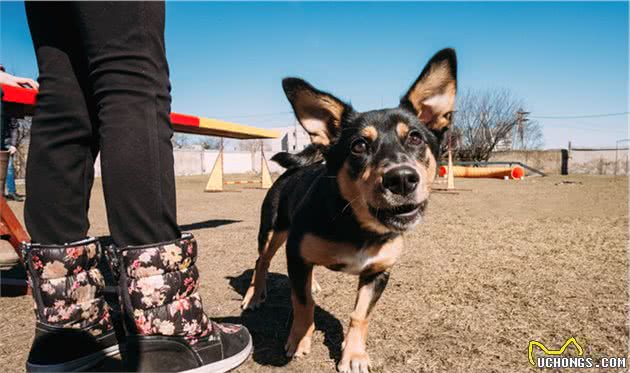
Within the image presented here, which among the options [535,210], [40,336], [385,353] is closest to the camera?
[40,336]

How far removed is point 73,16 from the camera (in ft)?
4.08

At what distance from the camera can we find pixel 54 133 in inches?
56.8

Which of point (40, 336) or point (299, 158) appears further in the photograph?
point (299, 158)

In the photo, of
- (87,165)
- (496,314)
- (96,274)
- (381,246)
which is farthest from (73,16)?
(496,314)

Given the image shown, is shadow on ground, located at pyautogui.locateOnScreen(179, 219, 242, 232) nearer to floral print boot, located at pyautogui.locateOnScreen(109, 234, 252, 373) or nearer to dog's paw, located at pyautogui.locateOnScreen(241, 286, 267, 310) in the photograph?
dog's paw, located at pyautogui.locateOnScreen(241, 286, 267, 310)

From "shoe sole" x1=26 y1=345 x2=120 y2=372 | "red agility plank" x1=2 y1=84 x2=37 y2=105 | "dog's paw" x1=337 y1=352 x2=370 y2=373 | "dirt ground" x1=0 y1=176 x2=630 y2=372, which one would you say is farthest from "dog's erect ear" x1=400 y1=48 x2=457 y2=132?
"red agility plank" x1=2 y1=84 x2=37 y2=105

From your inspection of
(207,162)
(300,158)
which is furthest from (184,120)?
→ (207,162)

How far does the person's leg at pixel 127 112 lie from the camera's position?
1248 mm

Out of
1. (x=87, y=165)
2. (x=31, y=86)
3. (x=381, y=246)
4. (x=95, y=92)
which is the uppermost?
(x=31, y=86)

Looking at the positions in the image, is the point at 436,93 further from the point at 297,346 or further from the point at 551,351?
the point at 297,346

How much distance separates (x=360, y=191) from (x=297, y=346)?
0.84 metres

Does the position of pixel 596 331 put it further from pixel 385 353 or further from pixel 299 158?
pixel 299 158

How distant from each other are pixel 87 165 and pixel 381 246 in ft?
4.63

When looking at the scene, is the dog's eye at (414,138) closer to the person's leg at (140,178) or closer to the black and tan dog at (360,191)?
the black and tan dog at (360,191)
